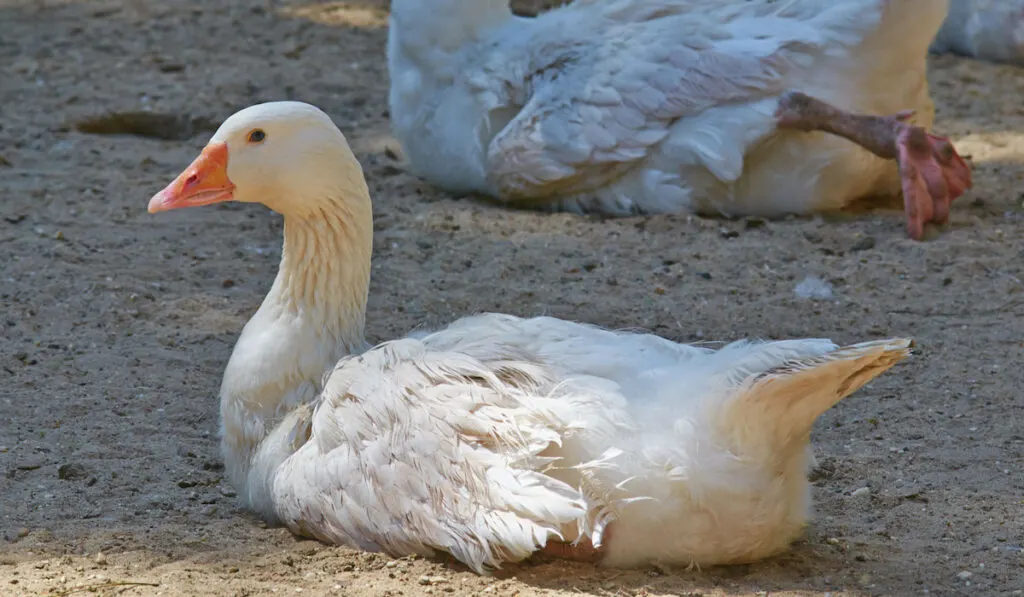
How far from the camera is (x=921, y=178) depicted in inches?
229

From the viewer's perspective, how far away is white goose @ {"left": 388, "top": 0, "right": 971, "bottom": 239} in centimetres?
584

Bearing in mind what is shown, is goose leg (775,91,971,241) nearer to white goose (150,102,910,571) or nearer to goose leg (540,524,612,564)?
white goose (150,102,910,571)

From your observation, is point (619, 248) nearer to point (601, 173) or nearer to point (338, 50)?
point (601, 173)

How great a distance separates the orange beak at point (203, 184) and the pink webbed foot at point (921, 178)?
3.28m

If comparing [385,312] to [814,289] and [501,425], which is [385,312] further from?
[501,425]

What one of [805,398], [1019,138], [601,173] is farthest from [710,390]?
[1019,138]

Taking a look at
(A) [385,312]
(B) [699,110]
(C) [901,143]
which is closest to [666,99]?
(B) [699,110]

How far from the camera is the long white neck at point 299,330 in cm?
369

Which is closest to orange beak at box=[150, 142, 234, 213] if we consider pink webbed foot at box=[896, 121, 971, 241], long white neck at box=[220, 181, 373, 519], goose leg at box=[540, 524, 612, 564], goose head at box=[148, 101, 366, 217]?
goose head at box=[148, 101, 366, 217]

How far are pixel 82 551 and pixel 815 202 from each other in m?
3.91

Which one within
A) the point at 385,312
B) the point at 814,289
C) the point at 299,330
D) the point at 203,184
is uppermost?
the point at 203,184

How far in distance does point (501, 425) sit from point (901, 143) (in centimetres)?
337

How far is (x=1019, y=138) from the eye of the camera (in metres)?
7.20

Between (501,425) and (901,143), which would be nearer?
(501,425)
